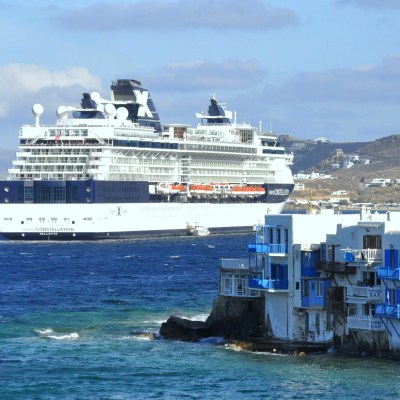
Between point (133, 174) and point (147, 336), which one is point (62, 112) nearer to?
point (133, 174)

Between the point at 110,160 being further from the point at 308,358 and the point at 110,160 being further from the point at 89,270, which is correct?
the point at 308,358

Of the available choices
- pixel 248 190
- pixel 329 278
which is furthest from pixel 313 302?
pixel 248 190

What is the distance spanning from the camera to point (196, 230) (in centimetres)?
14988

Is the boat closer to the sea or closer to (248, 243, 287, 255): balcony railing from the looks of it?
the sea

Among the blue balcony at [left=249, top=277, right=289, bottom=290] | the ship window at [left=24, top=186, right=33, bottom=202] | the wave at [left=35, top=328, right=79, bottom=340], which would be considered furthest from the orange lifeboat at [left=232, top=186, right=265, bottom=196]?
the blue balcony at [left=249, top=277, right=289, bottom=290]

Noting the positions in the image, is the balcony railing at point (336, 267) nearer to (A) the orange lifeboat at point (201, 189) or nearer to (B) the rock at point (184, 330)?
(B) the rock at point (184, 330)

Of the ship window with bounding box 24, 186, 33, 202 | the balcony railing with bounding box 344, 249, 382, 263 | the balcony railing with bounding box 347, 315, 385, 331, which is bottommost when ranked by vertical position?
the balcony railing with bounding box 347, 315, 385, 331

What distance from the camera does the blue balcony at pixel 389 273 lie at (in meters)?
46.0

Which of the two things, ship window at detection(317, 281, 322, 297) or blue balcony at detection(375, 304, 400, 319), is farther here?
ship window at detection(317, 281, 322, 297)

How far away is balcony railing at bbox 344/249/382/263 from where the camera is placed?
47250mm

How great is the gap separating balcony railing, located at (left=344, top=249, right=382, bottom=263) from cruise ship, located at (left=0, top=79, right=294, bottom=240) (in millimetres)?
88023

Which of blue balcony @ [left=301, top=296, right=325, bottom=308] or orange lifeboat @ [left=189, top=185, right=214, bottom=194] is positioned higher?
orange lifeboat @ [left=189, top=185, right=214, bottom=194]

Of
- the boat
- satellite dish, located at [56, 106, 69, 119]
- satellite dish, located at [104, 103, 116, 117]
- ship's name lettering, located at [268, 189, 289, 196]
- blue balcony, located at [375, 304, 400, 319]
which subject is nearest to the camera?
blue balcony, located at [375, 304, 400, 319]

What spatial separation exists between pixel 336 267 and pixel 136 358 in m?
7.68
